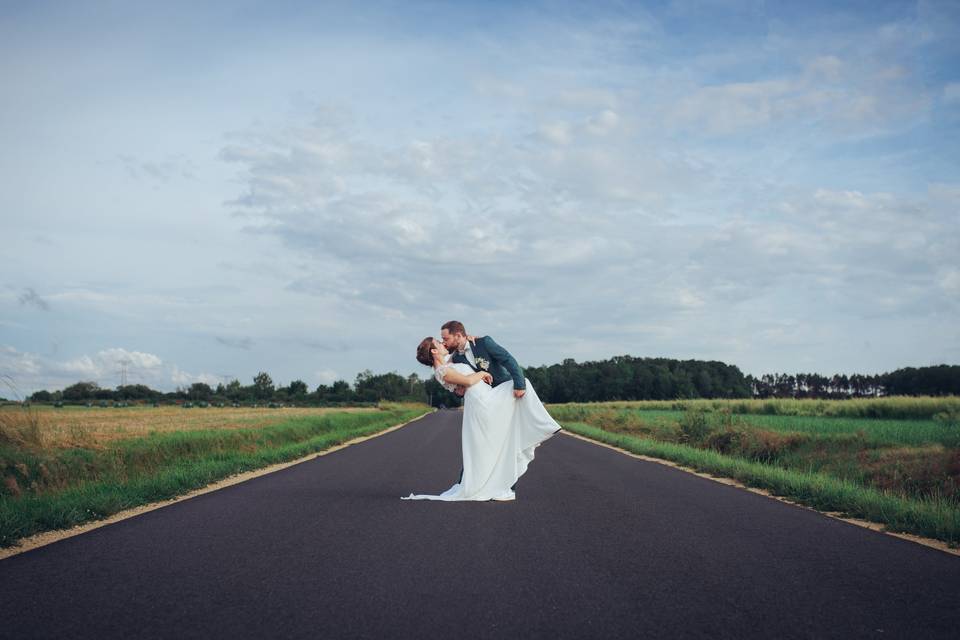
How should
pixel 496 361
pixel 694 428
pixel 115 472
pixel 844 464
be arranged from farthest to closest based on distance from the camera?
pixel 694 428
pixel 844 464
pixel 115 472
pixel 496 361

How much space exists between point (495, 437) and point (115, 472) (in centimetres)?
712

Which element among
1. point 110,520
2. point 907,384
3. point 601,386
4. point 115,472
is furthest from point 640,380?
point 110,520

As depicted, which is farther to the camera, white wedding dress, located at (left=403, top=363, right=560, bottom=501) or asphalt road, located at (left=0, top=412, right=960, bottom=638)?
white wedding dress, located at (left=403, top=363, right=560, bottom=501)

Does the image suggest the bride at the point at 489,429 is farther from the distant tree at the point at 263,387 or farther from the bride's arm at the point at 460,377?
the distant tree at the point at 263,387

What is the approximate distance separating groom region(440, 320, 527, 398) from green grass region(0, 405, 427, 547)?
464 centimetres

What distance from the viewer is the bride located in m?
9.95

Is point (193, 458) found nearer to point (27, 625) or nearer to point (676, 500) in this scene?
point (676, 500)

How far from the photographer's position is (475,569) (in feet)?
18.5

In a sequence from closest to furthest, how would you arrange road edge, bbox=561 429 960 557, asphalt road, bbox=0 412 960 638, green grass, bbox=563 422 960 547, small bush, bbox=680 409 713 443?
asphalt road, bbox=0 412 960 638 < road edge, bbox=561 429 960 557 < green grass, bbox=563 422 960 547 < small bush, bbox=680 409 713 443

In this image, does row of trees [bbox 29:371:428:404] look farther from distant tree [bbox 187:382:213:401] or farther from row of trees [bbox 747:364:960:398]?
row of trees [bbox 747:364:960:398]

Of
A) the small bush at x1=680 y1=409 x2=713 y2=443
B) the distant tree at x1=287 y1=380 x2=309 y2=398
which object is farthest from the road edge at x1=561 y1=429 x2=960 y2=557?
the distant tree at x1=287 y1=380 x2=309 y2=398

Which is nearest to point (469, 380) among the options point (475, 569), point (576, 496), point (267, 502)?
point (576, 496)

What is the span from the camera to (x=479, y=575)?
543cm

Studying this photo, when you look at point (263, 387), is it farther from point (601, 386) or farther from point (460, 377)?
point (460, 377)
